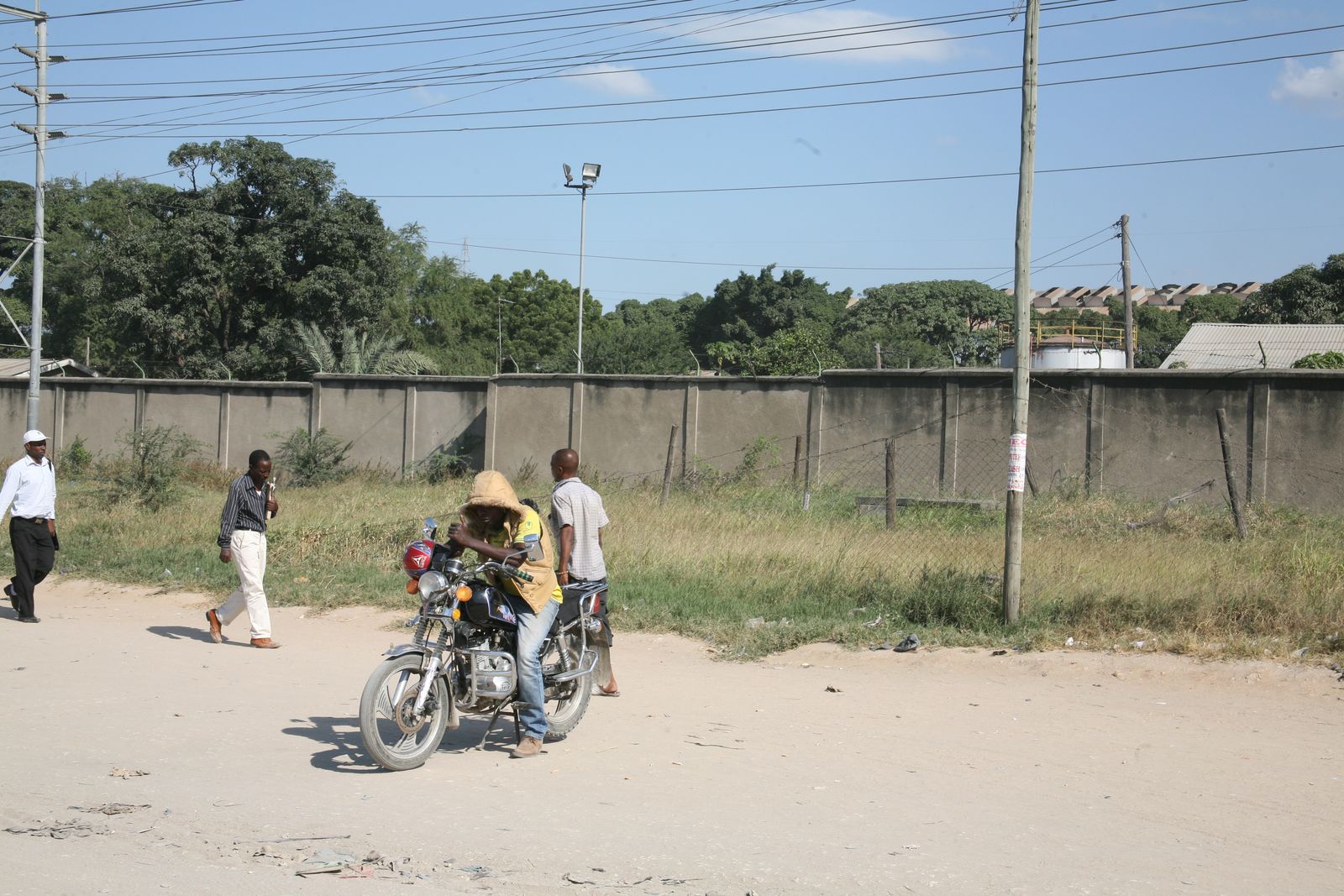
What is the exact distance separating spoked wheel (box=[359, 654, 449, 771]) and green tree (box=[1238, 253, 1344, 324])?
189 ft

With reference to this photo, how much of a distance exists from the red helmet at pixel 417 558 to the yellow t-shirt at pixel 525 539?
1.44 ft

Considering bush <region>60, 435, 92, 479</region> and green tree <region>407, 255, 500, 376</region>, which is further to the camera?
green tree <region>407, 255, 500, 376</region>

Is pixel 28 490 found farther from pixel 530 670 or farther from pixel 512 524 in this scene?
pixel 530 670

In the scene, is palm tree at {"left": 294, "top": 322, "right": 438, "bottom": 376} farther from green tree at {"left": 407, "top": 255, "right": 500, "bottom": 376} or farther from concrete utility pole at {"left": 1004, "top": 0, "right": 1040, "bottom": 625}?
green tree at {"left": 407, "top": 255, "right": 500, "bottom": 376}

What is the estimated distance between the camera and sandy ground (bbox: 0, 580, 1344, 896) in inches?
186

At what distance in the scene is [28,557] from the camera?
10992 millimetres

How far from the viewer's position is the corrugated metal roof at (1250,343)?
1631 inches

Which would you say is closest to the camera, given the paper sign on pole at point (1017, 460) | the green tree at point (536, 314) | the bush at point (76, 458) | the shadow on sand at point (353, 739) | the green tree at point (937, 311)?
the shadow on sand at point (353, 739)

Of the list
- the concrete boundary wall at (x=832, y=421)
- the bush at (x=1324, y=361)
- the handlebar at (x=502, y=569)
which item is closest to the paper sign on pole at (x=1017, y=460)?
the handlebar at (x=502, y=569)

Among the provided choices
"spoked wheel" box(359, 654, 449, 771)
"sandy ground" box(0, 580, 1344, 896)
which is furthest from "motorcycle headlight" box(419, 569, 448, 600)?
"sandy ground" box(0, 580, 1344, 896)

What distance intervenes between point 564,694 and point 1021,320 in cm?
540

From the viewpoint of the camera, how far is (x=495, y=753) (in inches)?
263

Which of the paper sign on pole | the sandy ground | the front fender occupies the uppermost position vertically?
the paper sign on pole

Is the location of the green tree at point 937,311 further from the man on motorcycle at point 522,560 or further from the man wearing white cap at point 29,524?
the man on motorcycle at point 522,560
